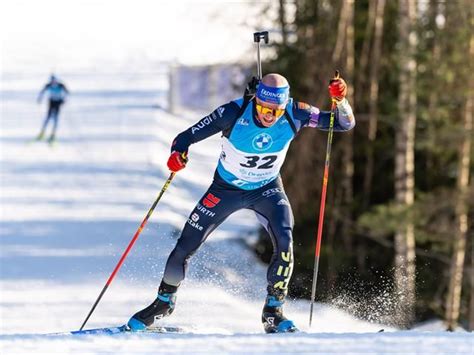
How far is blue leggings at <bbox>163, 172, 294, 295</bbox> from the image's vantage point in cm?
694

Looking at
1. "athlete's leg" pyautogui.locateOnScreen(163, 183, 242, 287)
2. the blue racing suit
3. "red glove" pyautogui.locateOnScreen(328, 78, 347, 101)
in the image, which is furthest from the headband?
the blue racing suit

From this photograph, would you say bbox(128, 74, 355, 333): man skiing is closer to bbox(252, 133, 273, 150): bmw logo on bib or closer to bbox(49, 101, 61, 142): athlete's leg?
bbox(252, 133, 273, 150): bmw logo on bib

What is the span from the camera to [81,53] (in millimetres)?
40031

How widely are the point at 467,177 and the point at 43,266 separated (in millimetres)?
7704

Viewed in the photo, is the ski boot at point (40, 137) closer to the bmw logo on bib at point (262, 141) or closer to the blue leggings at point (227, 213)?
the blue leggings at point (227, 213)

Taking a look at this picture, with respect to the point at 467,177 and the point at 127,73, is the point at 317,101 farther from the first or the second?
the point at 127,73

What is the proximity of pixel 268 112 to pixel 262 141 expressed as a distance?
242 mm

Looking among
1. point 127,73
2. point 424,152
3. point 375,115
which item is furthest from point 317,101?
point 127,73

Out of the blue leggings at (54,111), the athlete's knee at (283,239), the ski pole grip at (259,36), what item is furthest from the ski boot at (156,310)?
the blue leggings at (54,111)

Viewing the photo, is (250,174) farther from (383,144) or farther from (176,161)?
(383,144)

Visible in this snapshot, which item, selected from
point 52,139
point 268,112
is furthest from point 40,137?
point 268,112

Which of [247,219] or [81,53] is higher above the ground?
[81,53]

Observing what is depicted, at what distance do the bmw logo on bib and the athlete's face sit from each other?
87 millimetres

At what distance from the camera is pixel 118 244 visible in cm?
1838
